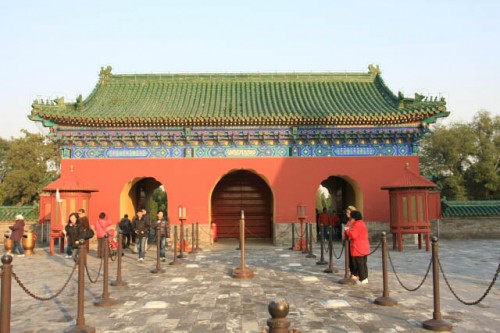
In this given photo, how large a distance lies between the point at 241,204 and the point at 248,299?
12.2 meters

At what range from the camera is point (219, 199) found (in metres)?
18.9

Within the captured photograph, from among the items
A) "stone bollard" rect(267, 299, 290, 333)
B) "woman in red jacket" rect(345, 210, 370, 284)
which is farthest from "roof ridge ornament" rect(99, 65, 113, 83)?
"stone bollard" rect(267, 299, 290, 333)

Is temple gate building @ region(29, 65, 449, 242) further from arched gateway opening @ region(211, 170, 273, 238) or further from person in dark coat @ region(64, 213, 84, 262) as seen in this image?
person in dark coat @ region(64, 213, 84, 262)

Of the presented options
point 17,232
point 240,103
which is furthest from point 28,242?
point 240,103

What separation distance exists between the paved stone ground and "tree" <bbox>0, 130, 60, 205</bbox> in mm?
25275

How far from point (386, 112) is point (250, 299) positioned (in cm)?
1090

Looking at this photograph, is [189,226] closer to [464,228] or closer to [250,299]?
[250,299]

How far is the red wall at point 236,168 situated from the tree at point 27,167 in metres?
19.8

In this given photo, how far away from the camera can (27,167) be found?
34.1m

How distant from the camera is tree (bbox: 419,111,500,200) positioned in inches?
1281

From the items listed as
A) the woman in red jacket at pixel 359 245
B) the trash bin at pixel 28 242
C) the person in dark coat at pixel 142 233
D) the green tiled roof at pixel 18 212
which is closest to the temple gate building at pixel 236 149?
the trash bin at pixel 28 242

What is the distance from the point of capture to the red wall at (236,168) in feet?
51.4

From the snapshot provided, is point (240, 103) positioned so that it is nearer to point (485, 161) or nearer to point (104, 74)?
point (104, 74)

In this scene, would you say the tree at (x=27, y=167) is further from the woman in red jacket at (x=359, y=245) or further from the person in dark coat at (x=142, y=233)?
the woman in red jacket at (x=359, y=245)
